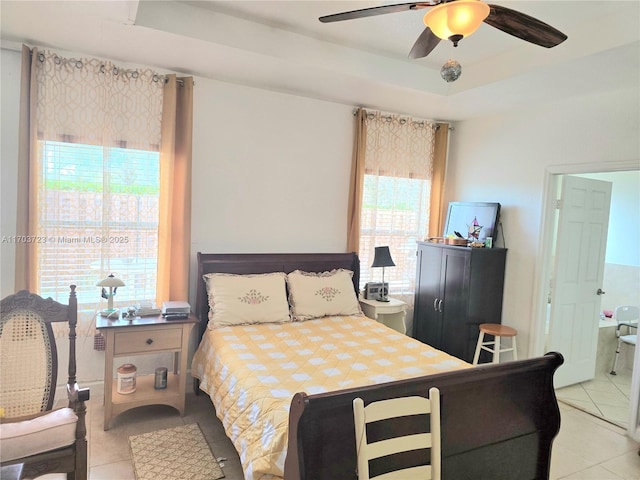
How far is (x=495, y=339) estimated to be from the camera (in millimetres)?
3801

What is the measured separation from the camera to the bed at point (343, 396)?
1608 millimetres

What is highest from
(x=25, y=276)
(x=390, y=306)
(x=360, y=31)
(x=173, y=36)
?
(x=360, y=31)

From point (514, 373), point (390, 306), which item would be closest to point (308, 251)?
point (390, 306)

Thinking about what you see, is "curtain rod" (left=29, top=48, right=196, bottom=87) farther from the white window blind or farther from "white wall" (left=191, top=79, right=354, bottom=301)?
the white window blind

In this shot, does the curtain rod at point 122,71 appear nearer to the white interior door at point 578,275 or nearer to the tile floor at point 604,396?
the white interior door at point 578,275

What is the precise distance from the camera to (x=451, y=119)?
4.64 metres

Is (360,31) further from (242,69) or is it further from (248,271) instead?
(248,271)

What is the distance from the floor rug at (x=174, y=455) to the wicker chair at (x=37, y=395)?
50cm

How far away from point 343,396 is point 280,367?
99 cm

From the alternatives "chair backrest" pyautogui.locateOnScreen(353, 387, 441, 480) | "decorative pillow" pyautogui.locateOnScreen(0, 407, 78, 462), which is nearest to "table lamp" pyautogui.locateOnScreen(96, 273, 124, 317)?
"decorative pillow" pyautogui.locateOnScreen(0, 407, 78, 462)

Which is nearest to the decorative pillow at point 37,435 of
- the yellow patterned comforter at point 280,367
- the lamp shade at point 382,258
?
the yellow patterned comforter at point 280,367

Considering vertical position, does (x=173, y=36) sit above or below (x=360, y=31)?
below

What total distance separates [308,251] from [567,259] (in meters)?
2.50

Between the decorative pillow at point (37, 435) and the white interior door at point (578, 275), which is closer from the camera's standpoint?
the decorative pillow at point (37, 435)
